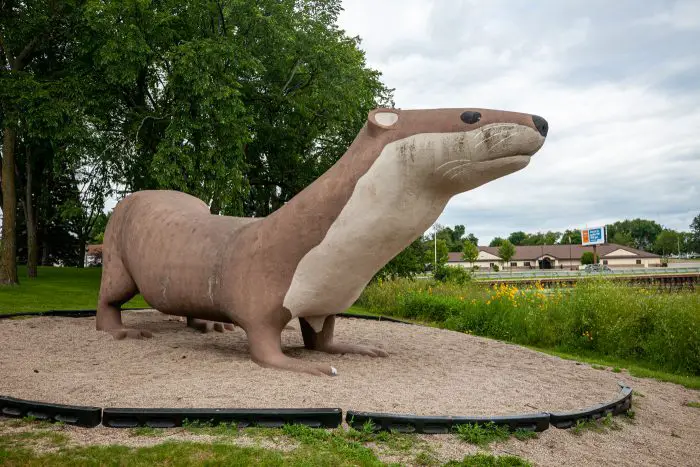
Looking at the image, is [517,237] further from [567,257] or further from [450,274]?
[450,274]

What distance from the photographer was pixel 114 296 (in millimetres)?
6961

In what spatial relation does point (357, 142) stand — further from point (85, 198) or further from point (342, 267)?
point (85, 198)

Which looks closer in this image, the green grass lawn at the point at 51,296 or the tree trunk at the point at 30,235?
the green grass lawn at the point at 51,296

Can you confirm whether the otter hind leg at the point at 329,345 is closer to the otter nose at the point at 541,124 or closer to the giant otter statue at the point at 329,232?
the giant otter statue at the point at 329,232

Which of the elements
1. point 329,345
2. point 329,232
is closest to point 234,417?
point 329,232

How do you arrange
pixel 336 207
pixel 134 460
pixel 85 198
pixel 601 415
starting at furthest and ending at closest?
pixel 85 198
pixel 336 207
pixel 601 415
pixel 134 460

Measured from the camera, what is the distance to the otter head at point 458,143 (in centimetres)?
437

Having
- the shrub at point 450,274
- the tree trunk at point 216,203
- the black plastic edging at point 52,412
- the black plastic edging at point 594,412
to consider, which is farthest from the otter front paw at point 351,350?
the shrub at point 450,274

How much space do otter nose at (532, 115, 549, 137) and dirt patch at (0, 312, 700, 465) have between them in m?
2.17

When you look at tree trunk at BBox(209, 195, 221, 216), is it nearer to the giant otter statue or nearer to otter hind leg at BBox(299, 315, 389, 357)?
the giant otter statue

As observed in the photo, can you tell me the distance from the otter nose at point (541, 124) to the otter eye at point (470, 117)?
0.44 meters

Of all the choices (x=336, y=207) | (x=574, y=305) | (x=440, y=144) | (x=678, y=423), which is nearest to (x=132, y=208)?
(x=336, y=207)

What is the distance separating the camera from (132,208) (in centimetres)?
697

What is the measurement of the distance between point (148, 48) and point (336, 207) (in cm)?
1033
